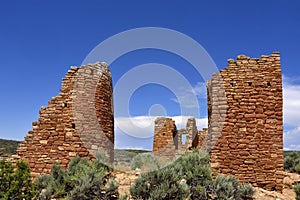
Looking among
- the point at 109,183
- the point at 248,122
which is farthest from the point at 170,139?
the point at 109,183

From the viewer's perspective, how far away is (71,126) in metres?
9.38

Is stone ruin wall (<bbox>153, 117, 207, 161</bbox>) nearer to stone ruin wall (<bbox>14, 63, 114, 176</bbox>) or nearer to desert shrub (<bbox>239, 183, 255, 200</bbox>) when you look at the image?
stone ruin wall (<bbox>14, 63, 114, 176</bbox>)

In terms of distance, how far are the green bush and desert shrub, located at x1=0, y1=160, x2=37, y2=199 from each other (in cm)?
233

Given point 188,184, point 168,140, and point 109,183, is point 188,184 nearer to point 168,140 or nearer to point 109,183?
point 109,183

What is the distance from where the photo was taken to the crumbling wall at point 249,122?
30.5 ft

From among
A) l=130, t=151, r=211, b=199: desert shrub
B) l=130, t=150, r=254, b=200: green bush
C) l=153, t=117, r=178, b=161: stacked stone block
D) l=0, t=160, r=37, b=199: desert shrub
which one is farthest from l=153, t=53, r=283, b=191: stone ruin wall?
l=153, t=117, r=178, b=161: stacked stone block

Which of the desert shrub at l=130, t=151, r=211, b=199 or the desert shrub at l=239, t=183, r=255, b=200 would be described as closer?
the desert shrub at l=130, t=151, r=211, b=199

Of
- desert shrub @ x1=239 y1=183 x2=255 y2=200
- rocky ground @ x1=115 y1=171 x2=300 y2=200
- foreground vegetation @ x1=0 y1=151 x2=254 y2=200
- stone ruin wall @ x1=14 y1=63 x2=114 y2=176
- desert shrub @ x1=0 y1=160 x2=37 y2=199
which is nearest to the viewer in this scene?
desert shrub @ x1=0 y1=160 x2=37 y2=199

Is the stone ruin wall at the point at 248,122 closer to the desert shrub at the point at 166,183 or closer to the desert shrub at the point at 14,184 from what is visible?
the desert shrub at the point at 166,183

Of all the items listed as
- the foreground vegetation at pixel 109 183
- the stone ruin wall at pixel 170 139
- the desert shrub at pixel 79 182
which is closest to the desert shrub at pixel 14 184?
the foreground vegetation at pixel 109 183

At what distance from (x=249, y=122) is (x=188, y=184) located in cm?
294

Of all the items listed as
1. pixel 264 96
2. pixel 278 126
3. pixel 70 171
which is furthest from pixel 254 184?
pixel 70 171

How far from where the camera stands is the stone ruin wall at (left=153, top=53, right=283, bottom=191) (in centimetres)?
930

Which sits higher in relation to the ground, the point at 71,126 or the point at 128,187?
the point at 71,126
